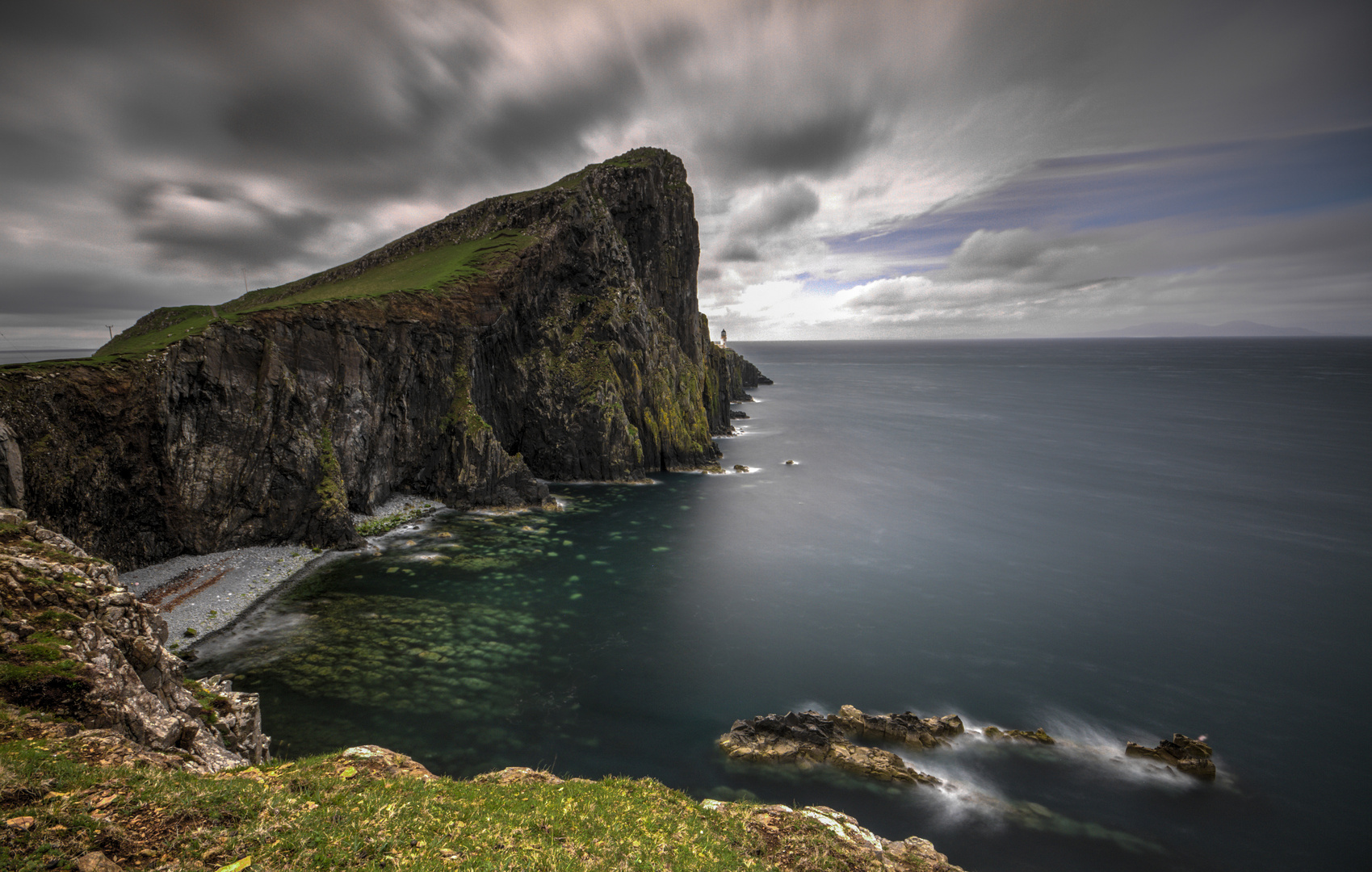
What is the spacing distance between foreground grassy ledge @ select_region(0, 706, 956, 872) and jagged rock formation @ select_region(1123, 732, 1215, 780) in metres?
17.9

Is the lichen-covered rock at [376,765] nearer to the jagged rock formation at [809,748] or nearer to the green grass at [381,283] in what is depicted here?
the jagged rock formation at [809,748]

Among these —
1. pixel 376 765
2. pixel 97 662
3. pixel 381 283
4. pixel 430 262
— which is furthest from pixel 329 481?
pixel 430 262

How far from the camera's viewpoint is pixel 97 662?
1248cm

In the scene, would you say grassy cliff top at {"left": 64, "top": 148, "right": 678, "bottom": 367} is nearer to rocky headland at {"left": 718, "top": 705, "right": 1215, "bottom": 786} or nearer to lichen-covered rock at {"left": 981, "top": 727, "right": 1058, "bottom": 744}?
rocky headland at {"left": 718, "top": 705, "right": 1215, "bottom": 786}

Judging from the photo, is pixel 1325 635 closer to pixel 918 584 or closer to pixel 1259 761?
pixel 1259 761

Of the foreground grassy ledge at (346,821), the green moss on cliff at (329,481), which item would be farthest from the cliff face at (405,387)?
the foreground grassy ledge at (346,821)

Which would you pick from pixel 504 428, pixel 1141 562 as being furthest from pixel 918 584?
pixel 504 428

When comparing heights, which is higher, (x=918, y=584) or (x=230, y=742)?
(x=230, y=742)

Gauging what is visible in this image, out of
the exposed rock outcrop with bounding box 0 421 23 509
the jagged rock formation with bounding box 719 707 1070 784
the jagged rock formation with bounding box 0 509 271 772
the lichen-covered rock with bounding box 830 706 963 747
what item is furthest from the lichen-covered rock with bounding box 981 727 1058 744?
the exposed rock outcrop with bounding box 0 421 23 509

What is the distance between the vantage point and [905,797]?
21156 millimetres

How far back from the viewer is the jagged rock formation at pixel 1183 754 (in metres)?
23.1

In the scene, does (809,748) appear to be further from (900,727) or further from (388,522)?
(388,522)

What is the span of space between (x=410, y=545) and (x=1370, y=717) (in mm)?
62002

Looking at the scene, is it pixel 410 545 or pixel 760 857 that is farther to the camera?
pixel 410 545
